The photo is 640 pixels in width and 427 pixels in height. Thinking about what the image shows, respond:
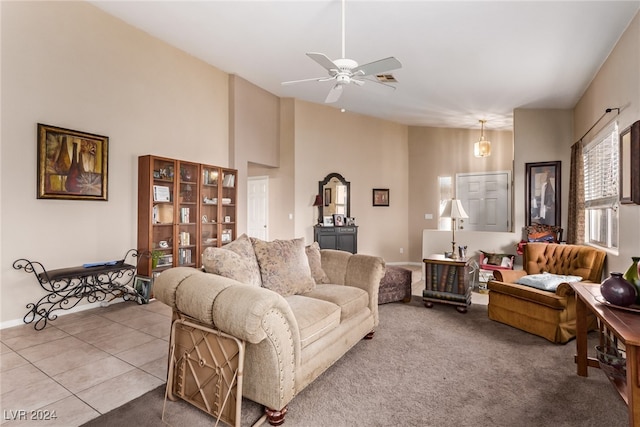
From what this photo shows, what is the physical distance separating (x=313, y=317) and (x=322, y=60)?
6.55 feet

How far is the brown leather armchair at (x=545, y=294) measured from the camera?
285cm

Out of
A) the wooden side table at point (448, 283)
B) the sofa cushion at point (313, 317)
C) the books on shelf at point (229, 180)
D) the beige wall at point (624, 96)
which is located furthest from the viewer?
the books on shelf at point (229, 180)

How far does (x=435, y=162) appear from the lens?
7219mm

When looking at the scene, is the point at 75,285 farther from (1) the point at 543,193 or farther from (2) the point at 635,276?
(1) the point at 543,193

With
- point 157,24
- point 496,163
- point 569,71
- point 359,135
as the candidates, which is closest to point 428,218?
point 496,163

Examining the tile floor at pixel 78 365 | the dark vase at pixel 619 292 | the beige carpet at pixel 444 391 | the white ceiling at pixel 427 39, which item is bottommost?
the beige carpet at pixel 444 391

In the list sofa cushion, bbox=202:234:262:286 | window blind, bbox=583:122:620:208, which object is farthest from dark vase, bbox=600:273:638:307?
sofa cushion, bbox=202:234:262:286

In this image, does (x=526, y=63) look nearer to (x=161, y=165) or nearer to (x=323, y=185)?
(x=323, y=185)

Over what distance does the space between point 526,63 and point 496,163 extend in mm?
3279

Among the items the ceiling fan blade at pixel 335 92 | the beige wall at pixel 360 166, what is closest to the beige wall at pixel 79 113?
the beige wall at pixel 360 166

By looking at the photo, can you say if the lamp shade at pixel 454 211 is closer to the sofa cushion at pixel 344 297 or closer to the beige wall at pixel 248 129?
the sofa cushion at pixel 344 297

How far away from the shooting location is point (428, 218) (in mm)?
7258

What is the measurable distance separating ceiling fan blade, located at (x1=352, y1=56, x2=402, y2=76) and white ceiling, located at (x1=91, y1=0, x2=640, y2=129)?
84 centimetres

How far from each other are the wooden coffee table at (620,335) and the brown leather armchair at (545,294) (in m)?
0.44
